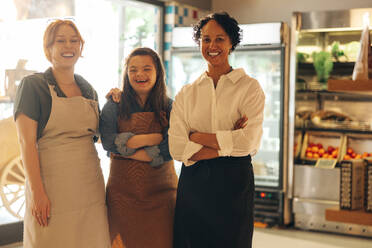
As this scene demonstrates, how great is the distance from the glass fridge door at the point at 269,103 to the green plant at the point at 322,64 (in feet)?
1.11

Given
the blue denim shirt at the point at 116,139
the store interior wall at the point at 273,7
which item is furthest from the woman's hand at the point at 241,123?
the store interior wall at the point at 273,7

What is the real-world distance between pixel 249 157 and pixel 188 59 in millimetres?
3031

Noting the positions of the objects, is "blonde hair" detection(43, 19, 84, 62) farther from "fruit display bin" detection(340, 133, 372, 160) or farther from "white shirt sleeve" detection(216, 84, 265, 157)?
"fruit display bin" detection(340, 133, 372, 160)

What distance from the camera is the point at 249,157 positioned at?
223 centimetres

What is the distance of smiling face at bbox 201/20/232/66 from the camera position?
220 centimetres

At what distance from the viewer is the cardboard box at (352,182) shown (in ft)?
6.84

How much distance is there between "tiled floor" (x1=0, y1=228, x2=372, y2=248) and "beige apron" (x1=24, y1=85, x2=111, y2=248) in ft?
6.27

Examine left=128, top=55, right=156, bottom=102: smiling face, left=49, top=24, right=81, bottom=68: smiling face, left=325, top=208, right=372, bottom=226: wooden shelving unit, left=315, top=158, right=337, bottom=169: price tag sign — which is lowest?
left=315, top=158, right=337, bottom=169: price tag sign

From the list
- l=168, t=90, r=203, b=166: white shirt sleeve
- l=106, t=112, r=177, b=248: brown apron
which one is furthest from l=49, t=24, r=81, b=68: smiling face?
l=168, t=90, r=203, b=166: white shirt sleeve

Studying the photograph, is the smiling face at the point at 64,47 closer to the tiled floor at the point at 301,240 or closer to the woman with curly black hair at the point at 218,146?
the woman with curly black hair at the point at 218,146

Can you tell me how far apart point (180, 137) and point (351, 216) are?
82 cm

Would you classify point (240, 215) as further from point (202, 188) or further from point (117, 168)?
point (117, 168)

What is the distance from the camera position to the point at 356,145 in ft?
15.4

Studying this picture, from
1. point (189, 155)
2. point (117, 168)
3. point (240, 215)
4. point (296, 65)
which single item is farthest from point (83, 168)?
point (296, 65)
